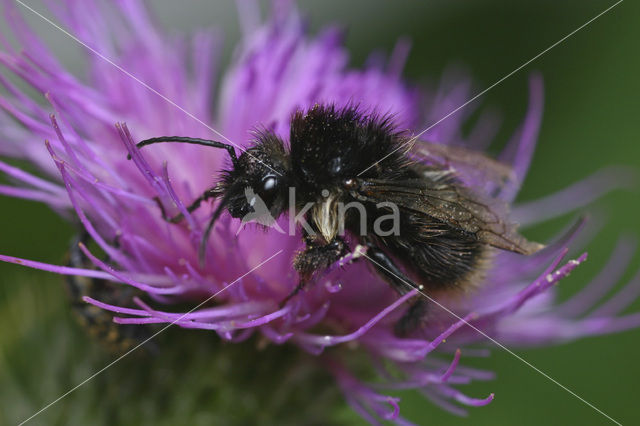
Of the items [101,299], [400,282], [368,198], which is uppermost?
[368,198]

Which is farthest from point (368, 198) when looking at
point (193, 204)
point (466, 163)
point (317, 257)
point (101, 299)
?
point (101, 299)

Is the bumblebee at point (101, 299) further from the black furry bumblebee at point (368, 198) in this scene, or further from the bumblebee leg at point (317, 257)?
the bumblebee leg at point (317, 257)

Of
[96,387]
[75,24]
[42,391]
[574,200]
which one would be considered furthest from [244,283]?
[574,200]

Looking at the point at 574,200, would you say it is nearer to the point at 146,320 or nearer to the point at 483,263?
the point at 483,263

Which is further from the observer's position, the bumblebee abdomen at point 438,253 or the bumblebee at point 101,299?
the bumblebee at point 101,299

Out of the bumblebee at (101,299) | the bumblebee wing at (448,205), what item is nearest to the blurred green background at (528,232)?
the bumblebee at (101,299)

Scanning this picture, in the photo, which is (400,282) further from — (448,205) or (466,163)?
(466,163)
